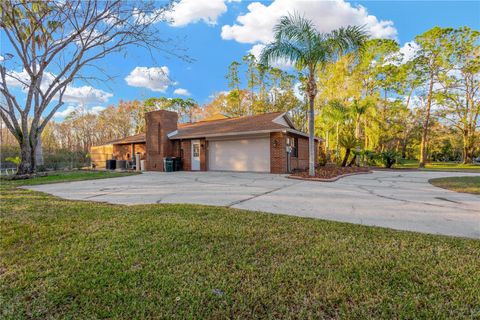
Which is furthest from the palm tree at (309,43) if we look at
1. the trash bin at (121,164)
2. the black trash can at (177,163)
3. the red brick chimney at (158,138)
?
the trash bin at (121,164)

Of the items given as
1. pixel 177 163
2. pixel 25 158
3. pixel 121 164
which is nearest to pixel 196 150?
pixel 177 163

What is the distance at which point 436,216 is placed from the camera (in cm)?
413

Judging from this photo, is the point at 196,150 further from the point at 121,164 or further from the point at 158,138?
the point at 121,164

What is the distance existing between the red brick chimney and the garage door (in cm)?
336

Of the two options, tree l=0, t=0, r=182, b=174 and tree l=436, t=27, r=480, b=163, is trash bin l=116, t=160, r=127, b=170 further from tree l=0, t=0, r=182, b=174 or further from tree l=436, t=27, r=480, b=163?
tree l=436, t=27, r=480, b=163

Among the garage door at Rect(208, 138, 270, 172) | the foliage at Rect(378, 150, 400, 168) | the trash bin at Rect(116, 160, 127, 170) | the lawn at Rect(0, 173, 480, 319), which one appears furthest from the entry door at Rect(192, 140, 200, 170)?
the foliage at Rect(378, 150, 400, 168)

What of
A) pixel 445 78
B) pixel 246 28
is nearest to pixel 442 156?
pixel 445 78

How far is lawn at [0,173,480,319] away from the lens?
179cm

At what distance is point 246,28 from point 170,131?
27.5 feet

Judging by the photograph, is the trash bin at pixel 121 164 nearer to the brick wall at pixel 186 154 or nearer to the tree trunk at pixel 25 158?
the brick wall at pixel 186 154

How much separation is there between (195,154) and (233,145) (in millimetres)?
3046

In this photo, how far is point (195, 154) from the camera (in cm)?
1562

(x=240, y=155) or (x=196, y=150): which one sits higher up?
(x=196, y=150)

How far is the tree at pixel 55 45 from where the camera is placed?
7.61 m
